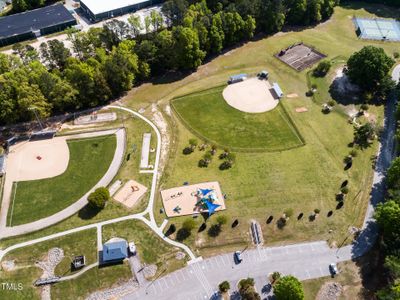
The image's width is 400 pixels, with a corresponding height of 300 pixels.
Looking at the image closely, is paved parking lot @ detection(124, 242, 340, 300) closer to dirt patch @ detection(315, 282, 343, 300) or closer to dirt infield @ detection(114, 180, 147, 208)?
dirt patch @ detection(315, 282, 343, 300)

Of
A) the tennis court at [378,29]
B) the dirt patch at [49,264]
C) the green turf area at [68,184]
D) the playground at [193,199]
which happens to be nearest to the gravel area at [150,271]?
the playground at [193,199]

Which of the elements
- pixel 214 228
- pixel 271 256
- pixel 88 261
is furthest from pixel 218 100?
pixel 88 261

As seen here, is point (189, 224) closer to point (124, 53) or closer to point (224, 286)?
point (224, 286)

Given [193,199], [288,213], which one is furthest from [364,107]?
[193,199]

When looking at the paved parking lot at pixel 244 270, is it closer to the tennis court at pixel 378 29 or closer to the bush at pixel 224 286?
the bush at pixel 224 286

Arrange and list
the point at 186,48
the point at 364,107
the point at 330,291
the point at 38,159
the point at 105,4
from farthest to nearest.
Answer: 1. the point at 105,4
2. the point at 186,48
3. the point at 364,107
4. the point at 38,159
5. the point at 330,291

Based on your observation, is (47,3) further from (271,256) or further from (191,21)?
(271,256)

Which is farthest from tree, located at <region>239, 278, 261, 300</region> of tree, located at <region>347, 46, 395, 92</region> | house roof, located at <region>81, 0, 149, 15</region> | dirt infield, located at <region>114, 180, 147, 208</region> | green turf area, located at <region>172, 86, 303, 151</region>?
house roof, located at <region>81, 0, 149, 15</region>
